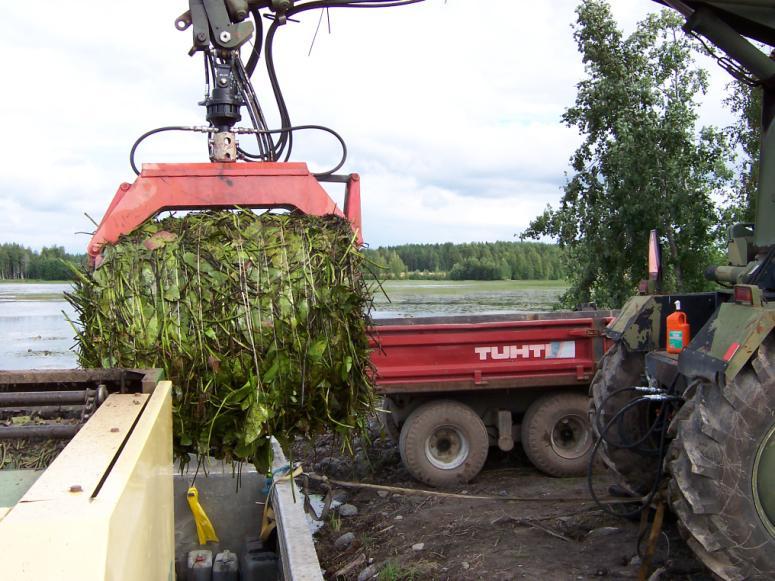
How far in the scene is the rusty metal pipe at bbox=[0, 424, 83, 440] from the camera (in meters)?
2.92

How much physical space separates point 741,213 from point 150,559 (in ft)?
37.9

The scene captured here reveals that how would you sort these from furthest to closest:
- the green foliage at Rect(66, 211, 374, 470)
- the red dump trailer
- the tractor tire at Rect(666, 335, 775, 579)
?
the red dump trailer → the tractor tire at Rect(666, 335, 775, 579) → the green foliage at Rect(66, 211, 374, 470)

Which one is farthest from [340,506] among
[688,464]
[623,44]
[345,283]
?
[623,44]

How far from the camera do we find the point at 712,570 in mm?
4121

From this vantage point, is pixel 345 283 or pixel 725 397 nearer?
pixel 345 283

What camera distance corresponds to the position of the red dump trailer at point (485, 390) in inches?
304

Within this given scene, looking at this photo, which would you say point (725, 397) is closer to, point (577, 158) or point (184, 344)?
point (184, 344)

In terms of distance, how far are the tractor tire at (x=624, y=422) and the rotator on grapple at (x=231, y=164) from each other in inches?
107

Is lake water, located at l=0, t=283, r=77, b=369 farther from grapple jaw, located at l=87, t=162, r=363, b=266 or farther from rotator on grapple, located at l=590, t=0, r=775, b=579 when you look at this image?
grapple jaw, located at l=87, t=162, r=363, b=266

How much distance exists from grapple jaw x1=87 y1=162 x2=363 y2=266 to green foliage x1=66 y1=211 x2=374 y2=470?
0.21 feet

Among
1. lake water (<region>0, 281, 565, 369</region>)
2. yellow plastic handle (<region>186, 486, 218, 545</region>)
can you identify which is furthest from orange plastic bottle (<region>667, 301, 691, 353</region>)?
lake water (<region>0, 281, 565, 369</region>)

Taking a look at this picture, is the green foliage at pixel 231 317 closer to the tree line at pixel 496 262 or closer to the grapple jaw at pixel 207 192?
the grapple jaw at pixel 207 192

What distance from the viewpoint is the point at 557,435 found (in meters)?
8.16

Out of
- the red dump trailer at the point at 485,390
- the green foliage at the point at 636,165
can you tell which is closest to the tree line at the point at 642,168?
the green foliage at the point at 636,165
